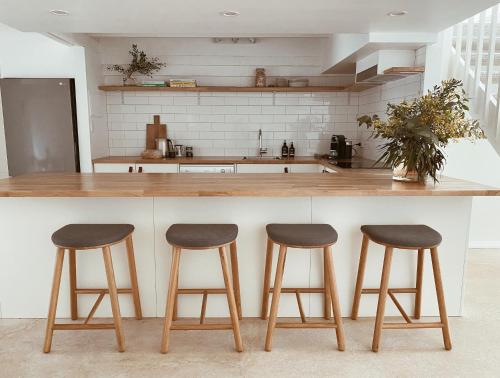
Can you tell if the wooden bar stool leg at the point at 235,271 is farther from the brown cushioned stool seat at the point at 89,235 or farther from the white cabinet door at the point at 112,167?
the white cabinet door at the point at 112,167

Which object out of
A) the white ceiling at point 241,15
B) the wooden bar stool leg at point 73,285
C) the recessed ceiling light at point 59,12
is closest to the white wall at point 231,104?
the white ceiling at point 241,15

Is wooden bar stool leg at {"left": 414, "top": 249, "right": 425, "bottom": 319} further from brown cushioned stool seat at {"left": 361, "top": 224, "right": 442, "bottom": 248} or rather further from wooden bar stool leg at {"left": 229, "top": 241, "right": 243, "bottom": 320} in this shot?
wooden bar stool leg at {"left": 229, "top": 241, "right": 243, "bottom": 320}

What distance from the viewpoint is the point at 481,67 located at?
3404 mm

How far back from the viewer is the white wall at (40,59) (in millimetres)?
4418

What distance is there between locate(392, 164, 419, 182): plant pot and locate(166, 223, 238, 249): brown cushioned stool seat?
1.22 meters

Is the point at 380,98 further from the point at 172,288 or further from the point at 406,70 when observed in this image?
the point at 172,288

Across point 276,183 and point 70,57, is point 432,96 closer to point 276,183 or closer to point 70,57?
point 276,183

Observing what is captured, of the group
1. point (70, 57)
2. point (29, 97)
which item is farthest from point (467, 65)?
point (29, 97)

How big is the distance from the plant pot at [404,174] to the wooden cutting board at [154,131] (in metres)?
3.30

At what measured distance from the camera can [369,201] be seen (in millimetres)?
2672

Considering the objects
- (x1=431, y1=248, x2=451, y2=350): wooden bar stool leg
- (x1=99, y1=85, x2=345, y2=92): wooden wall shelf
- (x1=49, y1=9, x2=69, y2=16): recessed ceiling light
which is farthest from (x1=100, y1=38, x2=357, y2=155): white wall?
(x1=431, y1=248, x2=451, y2=350): wooden bar stool leg

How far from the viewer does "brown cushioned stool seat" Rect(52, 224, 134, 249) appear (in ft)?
7.18

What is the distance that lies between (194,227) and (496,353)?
1907mm

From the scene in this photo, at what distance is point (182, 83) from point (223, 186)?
2.85 m
